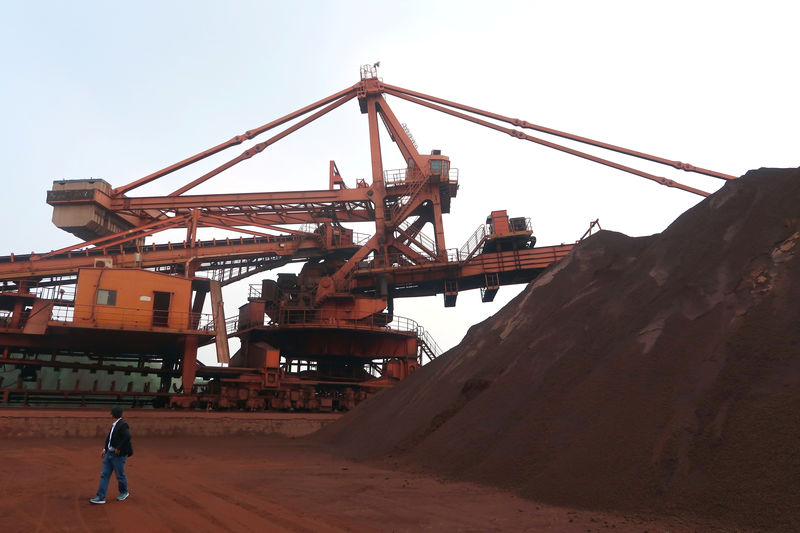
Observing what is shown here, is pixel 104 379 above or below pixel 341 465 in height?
above

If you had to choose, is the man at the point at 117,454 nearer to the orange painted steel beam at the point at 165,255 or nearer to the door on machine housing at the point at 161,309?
the door on machine housing at the point at 161,309

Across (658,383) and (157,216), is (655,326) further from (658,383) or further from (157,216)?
(157,216)

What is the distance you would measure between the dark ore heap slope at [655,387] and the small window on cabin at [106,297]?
403 inches

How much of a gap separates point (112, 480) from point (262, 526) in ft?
12.4

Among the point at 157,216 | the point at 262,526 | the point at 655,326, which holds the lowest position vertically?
the point at 262,526

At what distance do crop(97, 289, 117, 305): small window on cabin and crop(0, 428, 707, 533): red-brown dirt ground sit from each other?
757 cm

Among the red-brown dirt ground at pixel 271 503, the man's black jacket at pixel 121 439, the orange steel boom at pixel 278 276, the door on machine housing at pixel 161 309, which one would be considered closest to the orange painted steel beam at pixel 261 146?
the orange steel boom at pixel 278 276

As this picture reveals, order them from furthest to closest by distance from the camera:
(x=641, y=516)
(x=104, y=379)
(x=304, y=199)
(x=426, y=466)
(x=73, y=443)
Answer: (x=304, y=199)
(x=104, y=379)
(x=73, y=443)
(x=426, y=466)
(x=641, y=516)

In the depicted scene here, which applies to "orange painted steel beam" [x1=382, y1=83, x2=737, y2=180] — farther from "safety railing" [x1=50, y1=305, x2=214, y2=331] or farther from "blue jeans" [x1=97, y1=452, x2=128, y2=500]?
"blue jeans" [x1=97, y1=452, x2=128, y2=500]

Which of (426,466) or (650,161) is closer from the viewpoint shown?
(426,466)

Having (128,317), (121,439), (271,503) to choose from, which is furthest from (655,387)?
(128,317)

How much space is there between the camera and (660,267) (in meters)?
8.59

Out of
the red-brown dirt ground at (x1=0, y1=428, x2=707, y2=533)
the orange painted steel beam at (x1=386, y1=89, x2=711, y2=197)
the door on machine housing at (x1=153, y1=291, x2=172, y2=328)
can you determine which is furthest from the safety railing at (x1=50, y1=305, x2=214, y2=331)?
the orange painted steel beam at (x1=386, y1=89, x2=711, y2=197)

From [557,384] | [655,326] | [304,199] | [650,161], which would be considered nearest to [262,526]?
→ [557,384]
